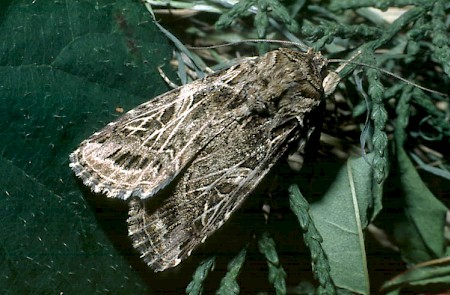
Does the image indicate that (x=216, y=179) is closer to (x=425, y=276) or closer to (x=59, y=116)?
(x=59, y=116)

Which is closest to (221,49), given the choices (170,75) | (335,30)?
(170,75)

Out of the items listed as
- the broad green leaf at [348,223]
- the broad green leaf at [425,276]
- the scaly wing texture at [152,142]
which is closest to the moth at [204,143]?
the scaly wing texture at [152,142]

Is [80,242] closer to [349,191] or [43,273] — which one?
[43,273]

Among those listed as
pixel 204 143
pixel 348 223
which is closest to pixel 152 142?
pixel 204 143

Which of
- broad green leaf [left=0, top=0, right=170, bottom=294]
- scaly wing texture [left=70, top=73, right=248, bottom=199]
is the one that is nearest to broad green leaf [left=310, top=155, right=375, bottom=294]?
scaly wing texture [left=70, top=73, right=248, bottom=199]

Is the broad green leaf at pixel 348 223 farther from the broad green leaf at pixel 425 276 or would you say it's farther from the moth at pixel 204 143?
the moth at pixel 204 143

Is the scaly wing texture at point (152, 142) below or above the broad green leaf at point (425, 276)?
above
